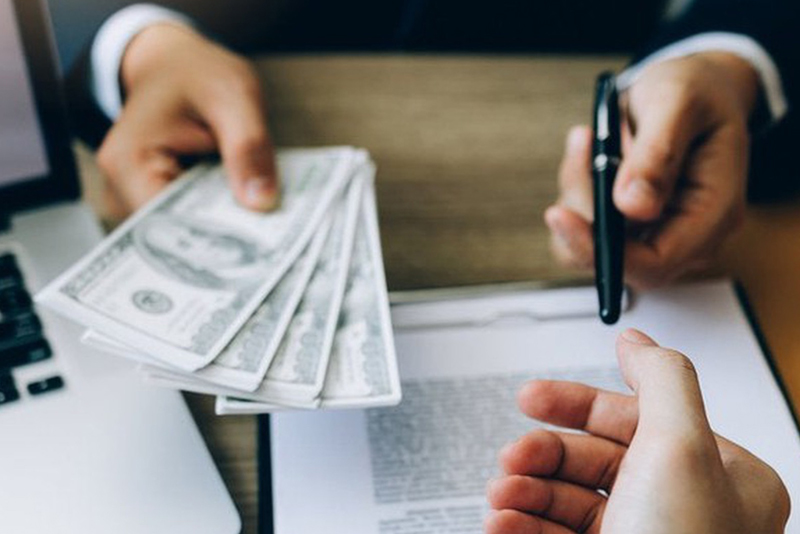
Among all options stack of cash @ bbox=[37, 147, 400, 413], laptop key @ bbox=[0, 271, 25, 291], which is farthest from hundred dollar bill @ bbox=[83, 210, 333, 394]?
laptop key @ bbox=[0, 271, 25, 291]

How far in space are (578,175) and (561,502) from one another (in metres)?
0.29

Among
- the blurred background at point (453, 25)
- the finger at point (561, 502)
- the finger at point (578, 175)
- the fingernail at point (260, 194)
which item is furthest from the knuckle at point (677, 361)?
the blurred background at point (453, 25)

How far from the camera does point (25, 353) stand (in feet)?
1.67

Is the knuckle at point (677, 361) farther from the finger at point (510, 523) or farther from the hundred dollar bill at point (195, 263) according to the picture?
the hundred dollar bill at point (195, 263)

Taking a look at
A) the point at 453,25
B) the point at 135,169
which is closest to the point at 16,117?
the point at 135,169

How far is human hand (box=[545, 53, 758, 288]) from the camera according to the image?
1.94ft

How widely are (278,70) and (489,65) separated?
24 centimetres

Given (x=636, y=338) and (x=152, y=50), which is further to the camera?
(x=152, y=50)

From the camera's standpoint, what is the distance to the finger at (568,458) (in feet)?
1.53

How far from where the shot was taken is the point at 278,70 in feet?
2.83

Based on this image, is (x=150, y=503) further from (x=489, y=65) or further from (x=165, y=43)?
(x=489, y=65)

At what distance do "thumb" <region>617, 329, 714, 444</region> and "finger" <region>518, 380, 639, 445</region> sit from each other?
0.15 feet

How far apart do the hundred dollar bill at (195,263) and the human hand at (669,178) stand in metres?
0.19

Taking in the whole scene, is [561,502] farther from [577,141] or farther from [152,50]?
[152,50]
